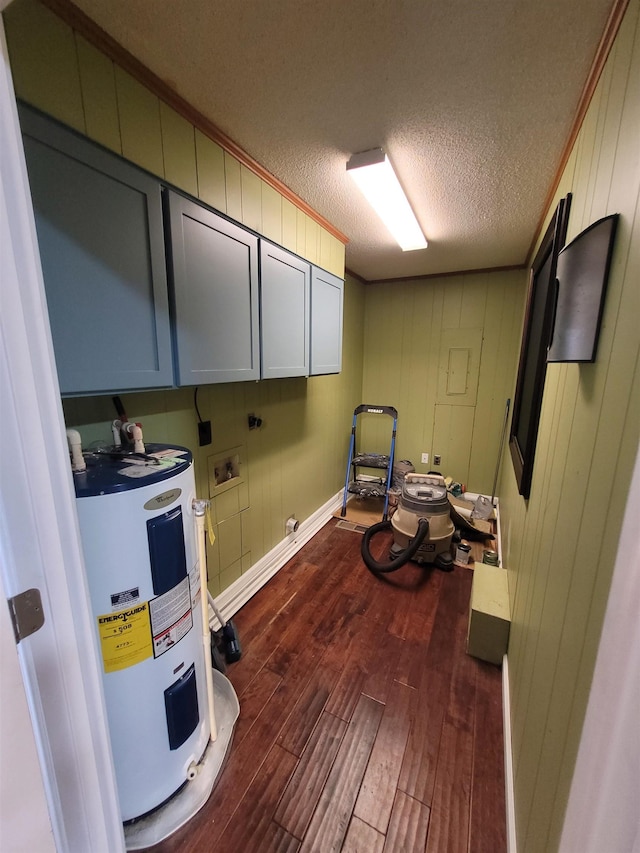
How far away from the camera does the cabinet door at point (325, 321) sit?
7.19 ft

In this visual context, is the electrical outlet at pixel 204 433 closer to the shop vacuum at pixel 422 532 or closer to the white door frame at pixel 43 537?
the white door frame at pixel 43 537

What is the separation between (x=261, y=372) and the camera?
1755 millimetres

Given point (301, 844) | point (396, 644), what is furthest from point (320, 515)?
point (301, 844)

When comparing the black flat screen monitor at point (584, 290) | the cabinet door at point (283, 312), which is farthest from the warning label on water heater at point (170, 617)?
the black flat screen monitor at point (584, 290)

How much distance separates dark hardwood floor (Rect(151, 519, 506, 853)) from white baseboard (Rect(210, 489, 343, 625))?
0.08 m

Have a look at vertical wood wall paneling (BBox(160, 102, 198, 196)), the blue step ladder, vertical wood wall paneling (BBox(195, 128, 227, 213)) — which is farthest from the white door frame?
the blue step ladder

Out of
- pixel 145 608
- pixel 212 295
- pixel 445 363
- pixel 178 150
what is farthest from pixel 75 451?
pixel 445 363

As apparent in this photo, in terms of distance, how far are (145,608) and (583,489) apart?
1.30 metres

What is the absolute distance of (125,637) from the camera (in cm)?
101

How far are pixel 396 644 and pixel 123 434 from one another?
184cm

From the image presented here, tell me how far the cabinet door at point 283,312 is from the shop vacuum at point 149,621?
796mm

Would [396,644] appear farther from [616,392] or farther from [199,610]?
[616,392]

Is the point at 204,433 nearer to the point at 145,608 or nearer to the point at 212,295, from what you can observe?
the point at 212,295

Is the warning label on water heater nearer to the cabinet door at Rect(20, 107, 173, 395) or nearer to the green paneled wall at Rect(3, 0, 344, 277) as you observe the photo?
the cabinet door at Rect(20, 107, 173, 395)
